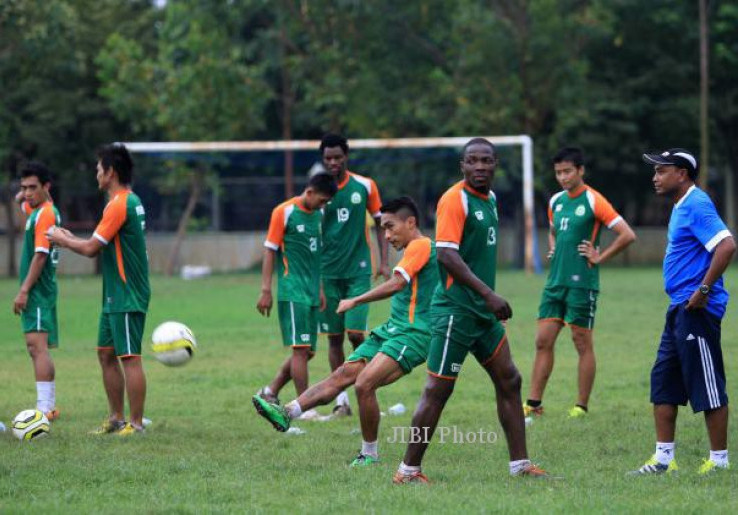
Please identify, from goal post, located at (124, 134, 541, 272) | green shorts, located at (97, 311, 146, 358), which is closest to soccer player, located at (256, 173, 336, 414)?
green shorts, located at (97, 311, 146, 358)

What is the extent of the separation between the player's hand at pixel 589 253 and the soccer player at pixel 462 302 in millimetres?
3566

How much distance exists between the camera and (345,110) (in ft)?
137

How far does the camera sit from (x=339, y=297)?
11734 millimetres

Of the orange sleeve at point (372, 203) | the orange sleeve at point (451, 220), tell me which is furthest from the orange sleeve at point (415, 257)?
the orange sleeve at point (372, 203)

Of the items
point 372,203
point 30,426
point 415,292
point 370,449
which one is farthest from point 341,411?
point 30,426

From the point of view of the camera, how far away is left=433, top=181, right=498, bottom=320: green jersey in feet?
25.2

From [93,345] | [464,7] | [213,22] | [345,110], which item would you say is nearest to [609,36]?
[464,7]

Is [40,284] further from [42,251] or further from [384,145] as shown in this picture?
[384,145]

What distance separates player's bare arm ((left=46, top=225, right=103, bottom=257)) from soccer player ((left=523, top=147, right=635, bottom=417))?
167 inches

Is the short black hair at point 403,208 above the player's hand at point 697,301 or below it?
above

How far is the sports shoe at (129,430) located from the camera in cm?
1019

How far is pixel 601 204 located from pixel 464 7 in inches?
1129

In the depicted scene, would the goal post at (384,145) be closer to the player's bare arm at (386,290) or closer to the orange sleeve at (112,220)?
the orange sleeve at (112,220)

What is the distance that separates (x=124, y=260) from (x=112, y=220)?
1.27ft
